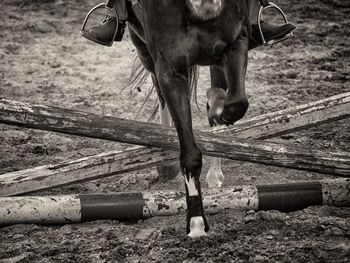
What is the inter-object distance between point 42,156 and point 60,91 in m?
2.03

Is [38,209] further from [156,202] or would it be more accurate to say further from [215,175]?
[215,175]

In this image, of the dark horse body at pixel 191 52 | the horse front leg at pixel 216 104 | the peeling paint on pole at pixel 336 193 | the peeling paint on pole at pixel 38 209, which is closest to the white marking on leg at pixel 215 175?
the horse front leg at pixel 216 104

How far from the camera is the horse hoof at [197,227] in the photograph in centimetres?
367

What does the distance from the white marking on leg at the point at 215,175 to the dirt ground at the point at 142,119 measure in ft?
0.42

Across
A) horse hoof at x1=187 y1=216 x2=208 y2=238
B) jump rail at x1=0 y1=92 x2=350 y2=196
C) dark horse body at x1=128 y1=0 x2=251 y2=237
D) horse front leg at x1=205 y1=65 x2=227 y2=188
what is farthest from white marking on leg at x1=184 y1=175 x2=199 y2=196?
horse front leg at x1=205 y1=65 x2=227 y2=188

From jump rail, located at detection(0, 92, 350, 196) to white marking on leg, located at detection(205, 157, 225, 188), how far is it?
0.69 metres

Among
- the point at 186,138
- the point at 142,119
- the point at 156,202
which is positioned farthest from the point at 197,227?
the point at 142,119

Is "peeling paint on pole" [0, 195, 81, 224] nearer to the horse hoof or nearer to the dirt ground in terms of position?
the dirt ground

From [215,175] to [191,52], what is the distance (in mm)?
1621

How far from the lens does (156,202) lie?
4.01 m

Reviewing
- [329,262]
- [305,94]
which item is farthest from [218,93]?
[305,94]

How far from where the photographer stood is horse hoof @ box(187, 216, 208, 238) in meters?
3.67

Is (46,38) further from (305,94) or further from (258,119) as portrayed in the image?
(258,119)

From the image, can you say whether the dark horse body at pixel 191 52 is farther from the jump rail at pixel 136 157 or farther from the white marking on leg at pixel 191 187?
the jump rail at pixel 136 157
